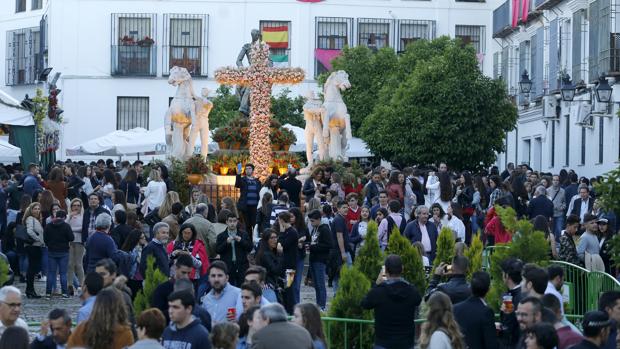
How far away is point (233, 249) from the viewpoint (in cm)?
1872

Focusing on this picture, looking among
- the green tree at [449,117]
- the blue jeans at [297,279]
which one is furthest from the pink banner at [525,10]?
the blue jeans at [297,279]

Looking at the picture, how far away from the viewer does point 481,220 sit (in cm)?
2755

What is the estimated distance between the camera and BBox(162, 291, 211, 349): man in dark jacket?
11414mm

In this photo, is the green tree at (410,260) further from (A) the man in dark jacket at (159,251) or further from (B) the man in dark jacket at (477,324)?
(B) the man in dark jacket at (477,324)

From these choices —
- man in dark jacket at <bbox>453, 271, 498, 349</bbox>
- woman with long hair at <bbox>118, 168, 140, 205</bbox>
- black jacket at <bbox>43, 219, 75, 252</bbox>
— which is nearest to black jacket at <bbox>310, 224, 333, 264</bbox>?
black jacket at <bbox>43, 219, 75, 252</bbox>

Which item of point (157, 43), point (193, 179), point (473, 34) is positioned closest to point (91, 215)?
point (193, 179)

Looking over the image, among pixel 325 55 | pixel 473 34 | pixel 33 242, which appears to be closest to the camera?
pixel 33 242

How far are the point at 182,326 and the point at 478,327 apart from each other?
238 centimetres

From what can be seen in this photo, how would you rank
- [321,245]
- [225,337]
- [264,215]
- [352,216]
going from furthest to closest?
[264,215]
[352,216]
[321,245]
[225,337]

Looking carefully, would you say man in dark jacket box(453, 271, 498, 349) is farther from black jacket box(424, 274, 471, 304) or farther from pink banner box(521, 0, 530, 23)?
pink banner box(521, 0, 530, 23)

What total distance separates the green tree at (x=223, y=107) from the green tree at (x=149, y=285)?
38.0m

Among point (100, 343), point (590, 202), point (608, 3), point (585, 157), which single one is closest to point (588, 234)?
point (590, 202)

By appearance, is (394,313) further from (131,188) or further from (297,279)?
(131,188)

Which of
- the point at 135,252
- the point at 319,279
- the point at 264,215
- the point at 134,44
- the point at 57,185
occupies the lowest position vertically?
the point at 319,279
